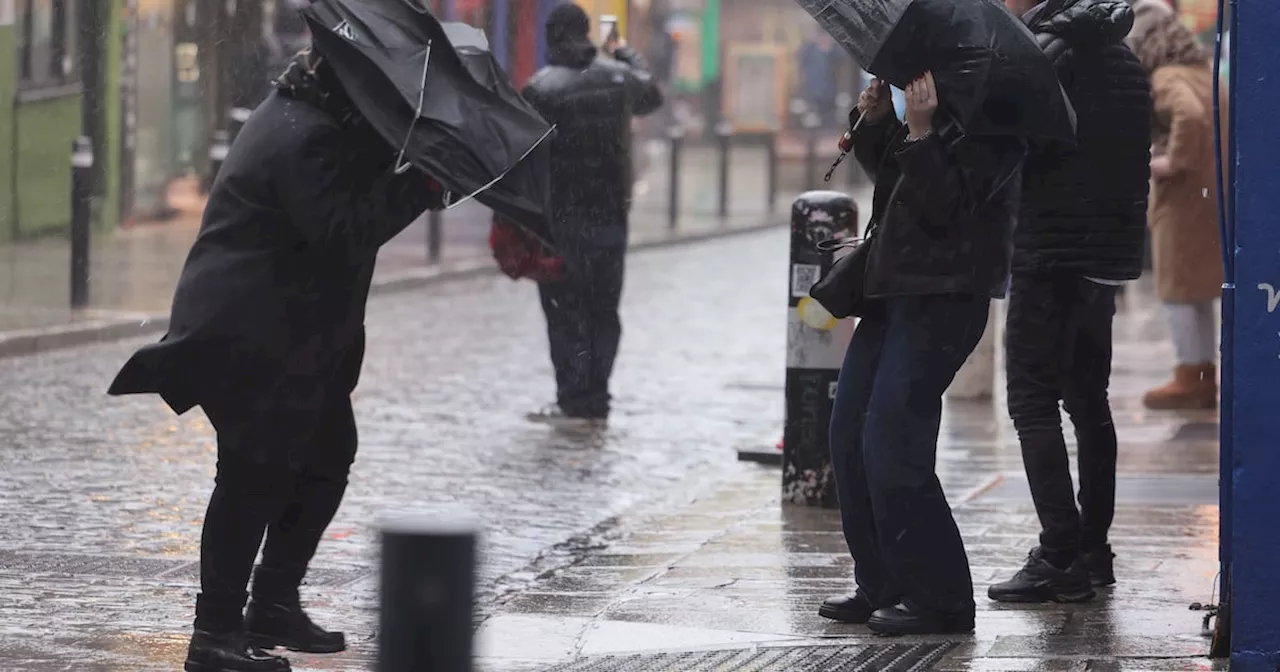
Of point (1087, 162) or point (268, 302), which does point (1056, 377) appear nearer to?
point (1087, 162)

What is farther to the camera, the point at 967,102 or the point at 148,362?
the point at 967,102

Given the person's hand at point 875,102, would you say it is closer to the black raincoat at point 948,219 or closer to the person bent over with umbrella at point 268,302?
the black raincoat at point 948,219

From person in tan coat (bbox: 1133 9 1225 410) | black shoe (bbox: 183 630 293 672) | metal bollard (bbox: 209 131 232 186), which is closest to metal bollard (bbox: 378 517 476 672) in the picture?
black shoe (bbox: 183 630 293 672)

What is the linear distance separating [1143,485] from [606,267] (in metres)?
3.41

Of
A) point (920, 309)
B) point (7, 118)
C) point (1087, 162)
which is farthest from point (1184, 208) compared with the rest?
point (7, 118)

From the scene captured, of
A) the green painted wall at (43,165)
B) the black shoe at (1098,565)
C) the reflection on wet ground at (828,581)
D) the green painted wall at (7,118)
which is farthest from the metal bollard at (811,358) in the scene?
the green painted wall at (43,165)

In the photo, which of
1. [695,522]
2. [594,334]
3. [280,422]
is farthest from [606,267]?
[280,422]

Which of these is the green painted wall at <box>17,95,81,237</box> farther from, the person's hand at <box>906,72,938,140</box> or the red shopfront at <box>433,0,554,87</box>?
the person's hand at <box>906,72,938,140</box>

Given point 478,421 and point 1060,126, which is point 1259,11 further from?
point 478,421

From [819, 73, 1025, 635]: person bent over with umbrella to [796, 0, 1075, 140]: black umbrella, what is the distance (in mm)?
56

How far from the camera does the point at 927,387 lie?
6234 millimetres

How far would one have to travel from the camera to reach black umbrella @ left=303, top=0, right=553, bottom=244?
5.50 metres

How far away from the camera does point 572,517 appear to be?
8.84 m

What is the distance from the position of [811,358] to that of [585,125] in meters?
3.37
